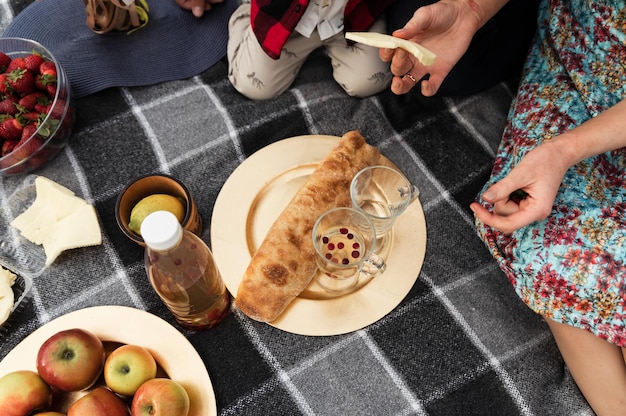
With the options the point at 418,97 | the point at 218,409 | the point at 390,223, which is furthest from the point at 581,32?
the point at 218,409

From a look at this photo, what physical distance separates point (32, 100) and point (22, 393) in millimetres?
660

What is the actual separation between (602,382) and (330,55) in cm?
100

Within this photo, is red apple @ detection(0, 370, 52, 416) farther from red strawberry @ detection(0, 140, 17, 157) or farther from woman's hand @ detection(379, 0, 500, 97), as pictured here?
woman's hand @ detection(379, 0, 500, 97)

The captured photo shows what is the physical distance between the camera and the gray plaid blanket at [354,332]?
0.99 metres

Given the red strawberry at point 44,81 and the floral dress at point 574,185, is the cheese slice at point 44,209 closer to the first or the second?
the red strawberry at point 44,81

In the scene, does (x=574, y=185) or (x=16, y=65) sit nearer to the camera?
(x=574, y=185)

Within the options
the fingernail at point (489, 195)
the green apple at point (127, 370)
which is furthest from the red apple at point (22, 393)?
the fingernail at point (489, 195)

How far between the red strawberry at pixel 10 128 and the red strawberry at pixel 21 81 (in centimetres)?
8

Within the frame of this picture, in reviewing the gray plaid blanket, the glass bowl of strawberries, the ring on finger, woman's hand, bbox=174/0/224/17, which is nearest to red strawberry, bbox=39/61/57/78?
the glass bowl of strawberries

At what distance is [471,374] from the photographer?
1.00 meters

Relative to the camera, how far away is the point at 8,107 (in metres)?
1.09

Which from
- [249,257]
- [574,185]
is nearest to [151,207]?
[249,257]

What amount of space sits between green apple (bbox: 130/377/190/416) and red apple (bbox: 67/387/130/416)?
0.02 m

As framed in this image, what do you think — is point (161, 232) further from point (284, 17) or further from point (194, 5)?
point (194, 5)
